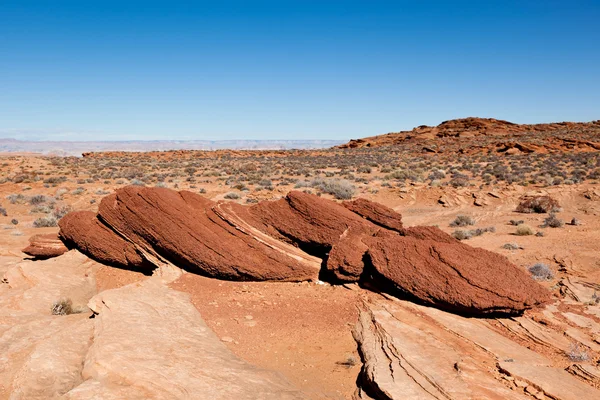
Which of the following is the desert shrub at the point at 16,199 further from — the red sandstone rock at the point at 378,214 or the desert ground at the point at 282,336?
the red sandstone rock at the point at 378,214

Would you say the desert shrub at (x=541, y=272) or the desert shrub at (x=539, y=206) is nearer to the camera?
the desert shrub at (x=541, y=272)

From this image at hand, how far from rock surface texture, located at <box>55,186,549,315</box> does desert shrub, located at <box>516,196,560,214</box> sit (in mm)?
11027

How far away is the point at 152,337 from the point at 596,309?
8324 millimetres

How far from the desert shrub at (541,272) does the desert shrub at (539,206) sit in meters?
8.88

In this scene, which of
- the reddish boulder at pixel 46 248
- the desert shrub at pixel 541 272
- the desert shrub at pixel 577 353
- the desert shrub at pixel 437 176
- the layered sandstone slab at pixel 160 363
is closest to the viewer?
the layered sandstone slab at pixel 160 363

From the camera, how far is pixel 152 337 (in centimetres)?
574

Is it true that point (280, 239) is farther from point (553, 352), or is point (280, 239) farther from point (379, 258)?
point (553, 352)

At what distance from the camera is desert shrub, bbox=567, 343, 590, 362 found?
19.3 feet

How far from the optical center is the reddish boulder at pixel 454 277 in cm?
732

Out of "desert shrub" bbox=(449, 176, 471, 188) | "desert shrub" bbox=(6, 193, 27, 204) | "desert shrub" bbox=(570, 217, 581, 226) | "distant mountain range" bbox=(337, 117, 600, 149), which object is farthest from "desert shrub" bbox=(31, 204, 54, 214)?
"distant mountain range" bbox=(337, 117, 600, 149)

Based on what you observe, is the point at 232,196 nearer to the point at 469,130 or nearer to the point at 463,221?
the point at 463,221

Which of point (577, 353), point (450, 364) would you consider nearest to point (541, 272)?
point (577, 353)

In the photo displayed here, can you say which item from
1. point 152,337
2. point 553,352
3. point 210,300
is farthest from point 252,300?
point 553,352

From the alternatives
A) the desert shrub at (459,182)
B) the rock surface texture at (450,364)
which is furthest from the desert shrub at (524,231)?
the desert shrub at (459,182)
